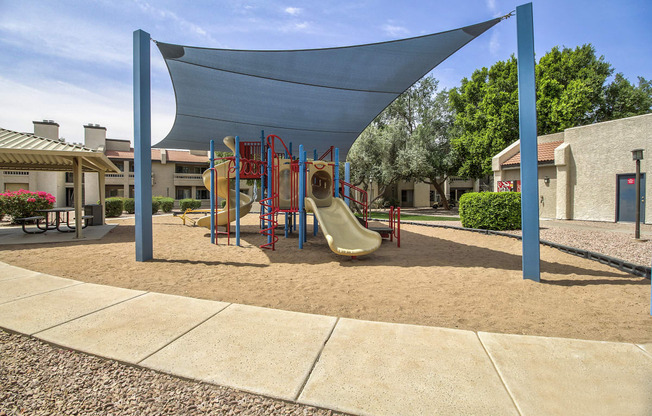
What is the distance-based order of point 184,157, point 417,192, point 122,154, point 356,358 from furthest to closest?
point 417,192 < point 184,157 < point 122,154 < point 356,358

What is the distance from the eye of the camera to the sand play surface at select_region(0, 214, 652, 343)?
3357mm

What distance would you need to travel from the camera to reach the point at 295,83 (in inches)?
328

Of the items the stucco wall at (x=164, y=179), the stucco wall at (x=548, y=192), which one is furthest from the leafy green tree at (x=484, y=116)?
the stucco wall at (x=164, y=179)

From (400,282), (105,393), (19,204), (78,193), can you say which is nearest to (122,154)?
(19,204)

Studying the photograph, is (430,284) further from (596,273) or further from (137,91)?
(137,91)

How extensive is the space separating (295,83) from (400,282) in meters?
6.16

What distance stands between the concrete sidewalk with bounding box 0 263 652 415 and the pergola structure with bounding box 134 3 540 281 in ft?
9.03

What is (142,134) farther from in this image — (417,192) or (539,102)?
(417,192)

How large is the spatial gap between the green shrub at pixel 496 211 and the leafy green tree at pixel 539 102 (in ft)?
45.6

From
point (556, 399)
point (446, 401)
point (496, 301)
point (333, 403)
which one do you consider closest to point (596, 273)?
point (496, 301)

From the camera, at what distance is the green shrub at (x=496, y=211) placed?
1066 cm

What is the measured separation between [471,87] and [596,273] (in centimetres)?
2526

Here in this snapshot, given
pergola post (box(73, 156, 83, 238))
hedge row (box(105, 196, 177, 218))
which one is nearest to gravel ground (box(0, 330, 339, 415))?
pergola post (box(73, 156, 83, 238))

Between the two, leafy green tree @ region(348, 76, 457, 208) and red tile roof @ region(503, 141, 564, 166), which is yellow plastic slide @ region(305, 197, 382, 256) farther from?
leafy green tree @ region(348, 76, 457, 208)
